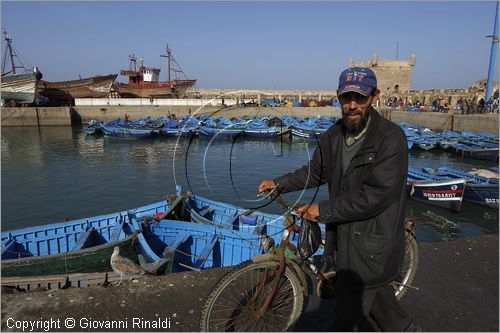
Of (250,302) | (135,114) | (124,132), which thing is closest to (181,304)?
(250,302)

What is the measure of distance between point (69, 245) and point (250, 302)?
7975mm

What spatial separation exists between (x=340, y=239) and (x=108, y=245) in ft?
22.1

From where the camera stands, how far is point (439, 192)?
15.0 m

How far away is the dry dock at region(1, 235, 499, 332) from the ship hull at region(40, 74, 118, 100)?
5809cm

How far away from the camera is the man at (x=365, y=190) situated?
216cm

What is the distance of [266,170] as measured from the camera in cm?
2292

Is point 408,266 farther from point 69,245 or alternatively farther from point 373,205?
point 69,245

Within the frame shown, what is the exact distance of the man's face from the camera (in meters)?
2.28

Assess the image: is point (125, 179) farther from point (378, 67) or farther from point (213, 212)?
point (378, 67)

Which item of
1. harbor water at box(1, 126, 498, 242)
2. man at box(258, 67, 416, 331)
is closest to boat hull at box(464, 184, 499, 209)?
harbor water at box(1, 126, 498, 242)

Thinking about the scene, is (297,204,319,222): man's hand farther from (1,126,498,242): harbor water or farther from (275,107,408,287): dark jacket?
(1,126,498,242): harbor water

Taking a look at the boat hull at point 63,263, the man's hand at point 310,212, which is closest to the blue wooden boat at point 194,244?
the boat hull at point 63,263

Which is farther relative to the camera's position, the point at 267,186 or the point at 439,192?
the point at 439,192

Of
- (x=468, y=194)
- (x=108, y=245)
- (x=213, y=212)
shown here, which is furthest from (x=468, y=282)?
(x=468, y=194)
